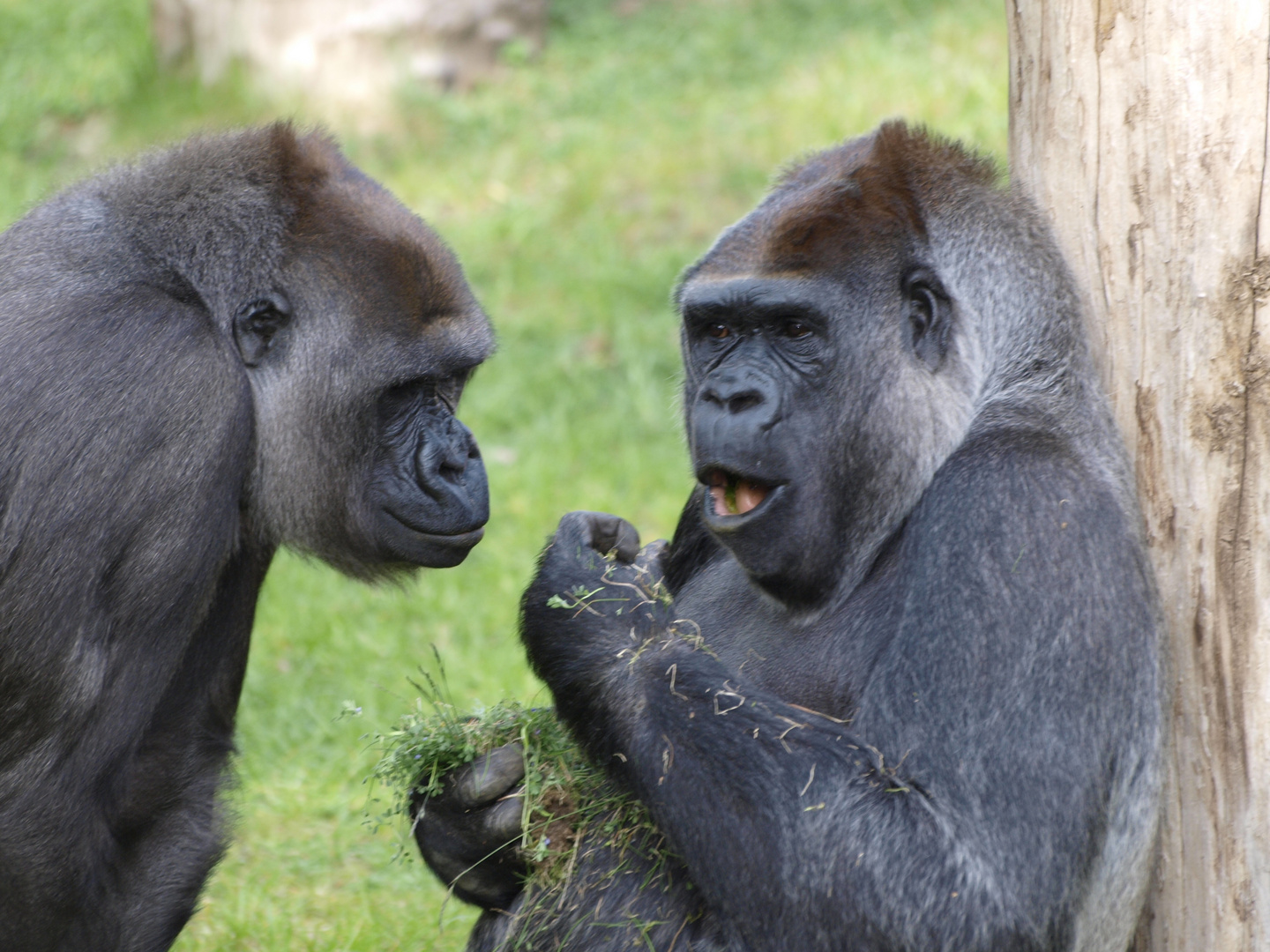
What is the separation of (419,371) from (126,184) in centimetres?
98

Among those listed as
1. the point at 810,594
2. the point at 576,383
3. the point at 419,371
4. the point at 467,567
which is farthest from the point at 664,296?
the point at 810,594

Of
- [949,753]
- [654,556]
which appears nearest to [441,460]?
[654,556]

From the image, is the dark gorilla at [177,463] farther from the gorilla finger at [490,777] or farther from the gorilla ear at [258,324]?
the gorilla finger at [490,777]

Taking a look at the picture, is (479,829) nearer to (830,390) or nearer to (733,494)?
(733,494)

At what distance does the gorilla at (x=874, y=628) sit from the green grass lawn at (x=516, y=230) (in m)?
1.29

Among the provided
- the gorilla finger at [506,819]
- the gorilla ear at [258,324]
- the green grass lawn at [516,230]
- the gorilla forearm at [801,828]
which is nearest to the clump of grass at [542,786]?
the gorilla finger at [506,819]

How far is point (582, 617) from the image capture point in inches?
127

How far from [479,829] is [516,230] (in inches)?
271

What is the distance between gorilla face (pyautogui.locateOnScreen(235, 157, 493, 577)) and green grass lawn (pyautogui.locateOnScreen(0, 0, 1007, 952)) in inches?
17.2

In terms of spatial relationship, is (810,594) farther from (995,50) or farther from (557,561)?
(995,50)

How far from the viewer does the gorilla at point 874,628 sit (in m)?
2.74

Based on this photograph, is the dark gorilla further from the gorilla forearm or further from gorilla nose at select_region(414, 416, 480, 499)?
the gorilla forearm

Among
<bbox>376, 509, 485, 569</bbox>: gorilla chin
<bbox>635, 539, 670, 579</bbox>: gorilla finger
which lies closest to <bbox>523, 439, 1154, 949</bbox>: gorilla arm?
<bbox>635, 539, 670, 579</bbox>: gorilla finger

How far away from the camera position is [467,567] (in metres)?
7.05
